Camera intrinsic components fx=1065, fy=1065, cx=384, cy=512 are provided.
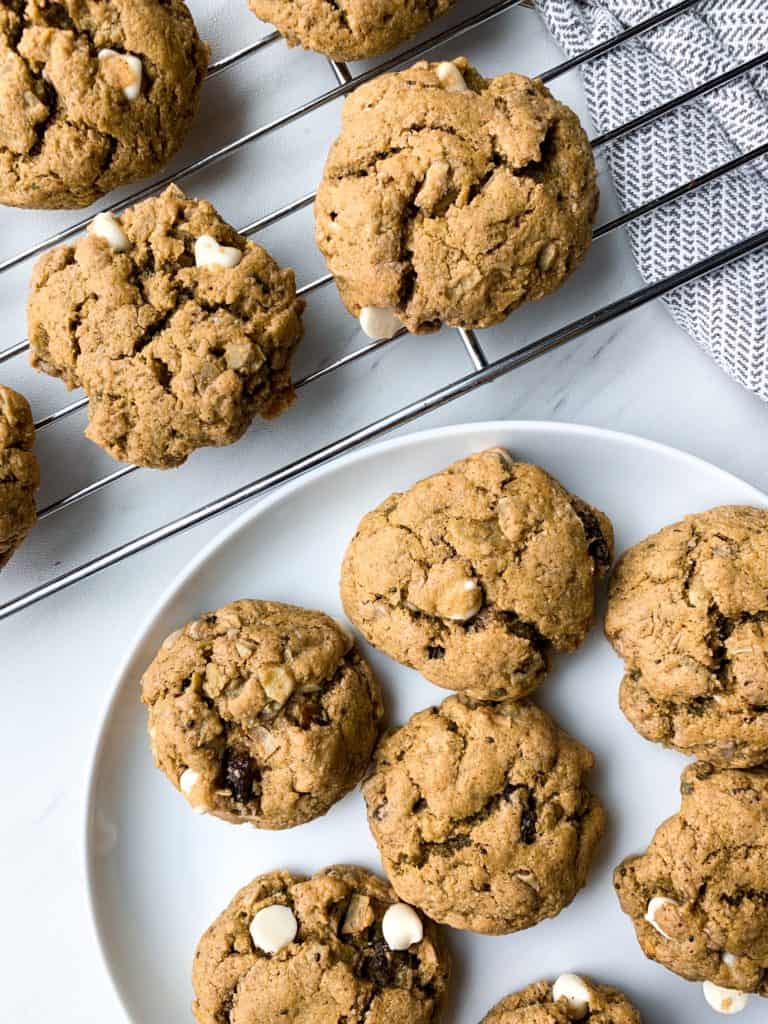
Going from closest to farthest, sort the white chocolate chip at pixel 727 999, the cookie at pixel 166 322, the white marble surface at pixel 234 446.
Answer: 1. the cookie at pixel 166 322
2. the white chocolate chip at pixel 727 999
3. the white marble surface at pixel 234 446

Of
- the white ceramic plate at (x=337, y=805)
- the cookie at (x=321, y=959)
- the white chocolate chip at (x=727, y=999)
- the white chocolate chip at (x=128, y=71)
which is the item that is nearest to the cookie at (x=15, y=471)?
the white ceramic plate at (x=337, y=805)

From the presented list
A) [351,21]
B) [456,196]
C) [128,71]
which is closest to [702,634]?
[456,196]

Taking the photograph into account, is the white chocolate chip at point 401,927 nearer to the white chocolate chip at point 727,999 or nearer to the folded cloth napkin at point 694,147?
→ the white chocolate chip at point 727,999

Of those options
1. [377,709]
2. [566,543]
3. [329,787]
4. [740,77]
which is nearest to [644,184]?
[740,77]

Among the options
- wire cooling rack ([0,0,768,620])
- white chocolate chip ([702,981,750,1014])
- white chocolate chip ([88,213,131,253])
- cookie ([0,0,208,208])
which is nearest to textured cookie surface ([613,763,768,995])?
white chocolate chip ([702,981,750,1014])

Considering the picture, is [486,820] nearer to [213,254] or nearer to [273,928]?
[273,928]

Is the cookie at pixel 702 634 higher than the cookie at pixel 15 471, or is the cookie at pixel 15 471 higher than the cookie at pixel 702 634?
the cookie at pixel 15 471
